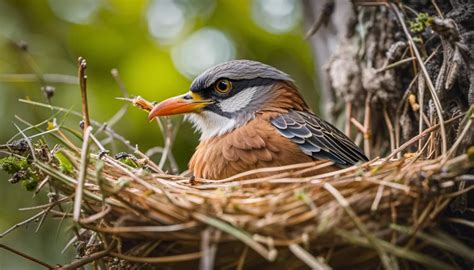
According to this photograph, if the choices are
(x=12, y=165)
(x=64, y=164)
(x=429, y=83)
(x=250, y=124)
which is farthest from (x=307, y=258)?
(x=250, y=124)

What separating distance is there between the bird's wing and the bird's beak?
24.0 inches

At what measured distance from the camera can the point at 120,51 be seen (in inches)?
300

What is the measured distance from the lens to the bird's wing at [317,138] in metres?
4.73

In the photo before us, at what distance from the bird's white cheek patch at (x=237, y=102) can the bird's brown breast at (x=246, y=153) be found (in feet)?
0.98

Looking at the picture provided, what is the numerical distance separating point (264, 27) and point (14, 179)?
504 cm

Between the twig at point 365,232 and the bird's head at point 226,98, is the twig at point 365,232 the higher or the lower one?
the lower one

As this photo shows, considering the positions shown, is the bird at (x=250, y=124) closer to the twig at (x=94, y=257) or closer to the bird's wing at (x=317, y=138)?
the bird's wing at (x=317, y=138)

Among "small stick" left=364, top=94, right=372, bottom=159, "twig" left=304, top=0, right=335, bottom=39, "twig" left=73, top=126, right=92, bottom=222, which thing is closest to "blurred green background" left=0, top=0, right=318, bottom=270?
"twig" left=304, top=0, right=335, bottom=39

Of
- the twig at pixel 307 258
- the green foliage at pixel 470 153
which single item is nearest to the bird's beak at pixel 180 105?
the twig at pixel 307 258

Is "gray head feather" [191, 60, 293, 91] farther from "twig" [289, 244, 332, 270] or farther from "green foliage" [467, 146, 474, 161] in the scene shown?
"green foliage" [467, 146, 474, 161]

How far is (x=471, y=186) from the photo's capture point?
12.0 ft

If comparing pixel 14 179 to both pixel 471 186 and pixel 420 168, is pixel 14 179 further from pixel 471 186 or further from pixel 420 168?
pixel 471 186

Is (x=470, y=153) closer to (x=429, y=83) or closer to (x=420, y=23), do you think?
(x=429, y=83)

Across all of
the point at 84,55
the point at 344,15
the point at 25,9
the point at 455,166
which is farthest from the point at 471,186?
the point at 25,9
